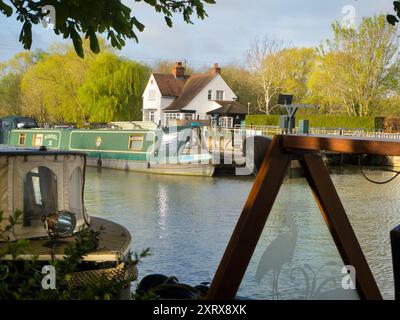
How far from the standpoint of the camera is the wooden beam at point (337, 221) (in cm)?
234

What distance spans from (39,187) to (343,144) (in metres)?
3.50

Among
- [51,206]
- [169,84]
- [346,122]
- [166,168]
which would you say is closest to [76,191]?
[51,206]

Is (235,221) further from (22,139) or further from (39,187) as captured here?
(22,139)

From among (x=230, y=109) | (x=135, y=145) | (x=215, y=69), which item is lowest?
(x=135, y=145)

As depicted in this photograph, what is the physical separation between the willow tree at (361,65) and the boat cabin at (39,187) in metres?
31.7

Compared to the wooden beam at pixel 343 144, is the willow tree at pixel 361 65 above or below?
above

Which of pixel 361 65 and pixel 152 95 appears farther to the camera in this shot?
pixel 152 95

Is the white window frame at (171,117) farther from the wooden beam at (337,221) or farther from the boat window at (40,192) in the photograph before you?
the wooden beam at (337,221)

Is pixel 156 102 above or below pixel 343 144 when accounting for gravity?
above

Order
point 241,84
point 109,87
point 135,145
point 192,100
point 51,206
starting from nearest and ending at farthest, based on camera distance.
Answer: point 51,206, point 135,145, point 109,87, point 192,100, point 241,84

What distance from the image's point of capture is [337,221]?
2.37 m

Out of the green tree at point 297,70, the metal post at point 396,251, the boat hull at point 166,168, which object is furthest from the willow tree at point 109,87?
the metal post at point 396,251

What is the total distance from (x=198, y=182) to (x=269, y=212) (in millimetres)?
19986

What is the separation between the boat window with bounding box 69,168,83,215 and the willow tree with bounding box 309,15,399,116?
1241 inches
